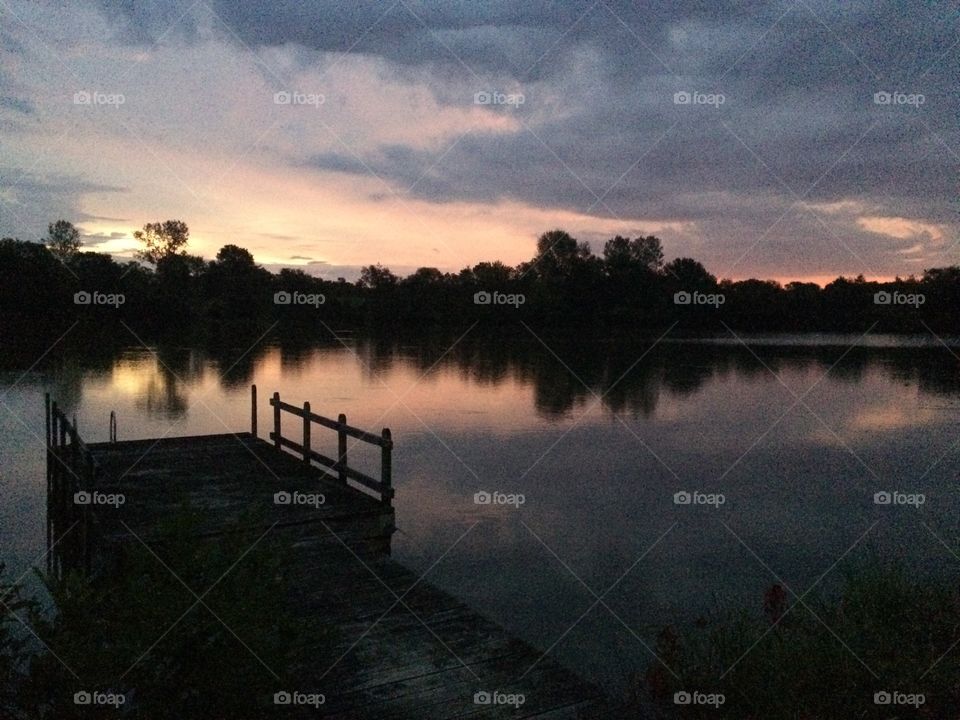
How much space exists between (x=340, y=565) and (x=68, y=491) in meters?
7.09

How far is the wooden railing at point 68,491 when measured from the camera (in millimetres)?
10445

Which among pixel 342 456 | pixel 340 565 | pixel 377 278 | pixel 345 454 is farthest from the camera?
pixel 377 278

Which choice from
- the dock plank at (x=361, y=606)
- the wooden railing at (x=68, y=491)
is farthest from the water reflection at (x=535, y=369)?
the dock plank at (x=361, y=606)

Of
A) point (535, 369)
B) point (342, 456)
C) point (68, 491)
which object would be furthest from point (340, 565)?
point (535, 369)

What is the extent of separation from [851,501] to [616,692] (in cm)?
1254

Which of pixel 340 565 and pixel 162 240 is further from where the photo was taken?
pixel 162 240

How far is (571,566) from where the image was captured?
1355 cm

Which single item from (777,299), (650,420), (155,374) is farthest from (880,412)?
(777,299)

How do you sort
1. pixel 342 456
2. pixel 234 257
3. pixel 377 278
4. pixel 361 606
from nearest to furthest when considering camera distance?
pixel 361 606 < pixel 342 456 < pixel 234 257 < pixel 377 278

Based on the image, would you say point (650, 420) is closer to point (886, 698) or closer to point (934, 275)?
point (886, 698)

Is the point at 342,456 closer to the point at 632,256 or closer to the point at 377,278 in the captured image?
the point at 632,256

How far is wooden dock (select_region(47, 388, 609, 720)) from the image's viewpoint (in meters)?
6.30

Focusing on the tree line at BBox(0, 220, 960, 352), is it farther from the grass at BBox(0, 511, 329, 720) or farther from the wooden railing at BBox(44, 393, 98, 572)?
the grass at BBox(0, 511, 329, 720)

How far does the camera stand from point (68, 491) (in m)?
13.8
